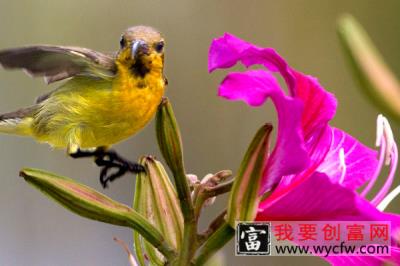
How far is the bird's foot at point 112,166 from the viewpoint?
1.26 ft

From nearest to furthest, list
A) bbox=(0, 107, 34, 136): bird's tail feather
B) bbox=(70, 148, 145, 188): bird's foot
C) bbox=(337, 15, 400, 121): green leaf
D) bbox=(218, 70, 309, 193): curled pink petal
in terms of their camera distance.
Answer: bbox=(337, 15, 400, 121): green leaf
bbox=(218, 70, 309, 193): curled pink petal
bbox=(70, 148, 145, 188): bird's foot
bbox=(0, 107, 34, 136): bird's tail feather

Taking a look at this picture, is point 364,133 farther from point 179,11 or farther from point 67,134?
point 67,134

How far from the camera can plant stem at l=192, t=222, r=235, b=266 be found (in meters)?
0.31

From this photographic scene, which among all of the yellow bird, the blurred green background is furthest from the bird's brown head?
the blurred green background

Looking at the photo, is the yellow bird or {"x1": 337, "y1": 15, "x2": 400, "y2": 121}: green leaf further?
the yellow bird

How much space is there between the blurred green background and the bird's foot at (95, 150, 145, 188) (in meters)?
0.74

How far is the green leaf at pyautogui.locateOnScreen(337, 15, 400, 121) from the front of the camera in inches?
4.8

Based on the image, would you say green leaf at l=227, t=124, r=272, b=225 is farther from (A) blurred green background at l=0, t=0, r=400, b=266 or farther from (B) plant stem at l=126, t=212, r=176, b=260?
(A) blurred green background at l=0, t=0, r=400, b=266

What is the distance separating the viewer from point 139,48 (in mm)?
433

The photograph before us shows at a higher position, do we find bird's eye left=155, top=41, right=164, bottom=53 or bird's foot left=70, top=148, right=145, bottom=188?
bird's eye left=155, top=41, right=164, bottom=53

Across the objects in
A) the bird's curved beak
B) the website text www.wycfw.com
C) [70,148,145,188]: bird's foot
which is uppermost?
the bird's curved beak

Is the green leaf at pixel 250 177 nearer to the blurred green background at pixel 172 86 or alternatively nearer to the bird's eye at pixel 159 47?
the bird's eye at pixel 159 47

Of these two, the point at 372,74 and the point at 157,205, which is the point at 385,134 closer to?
the point at 157,205

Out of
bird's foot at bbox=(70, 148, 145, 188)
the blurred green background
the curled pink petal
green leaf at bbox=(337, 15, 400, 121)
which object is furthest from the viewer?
the blurred green background
